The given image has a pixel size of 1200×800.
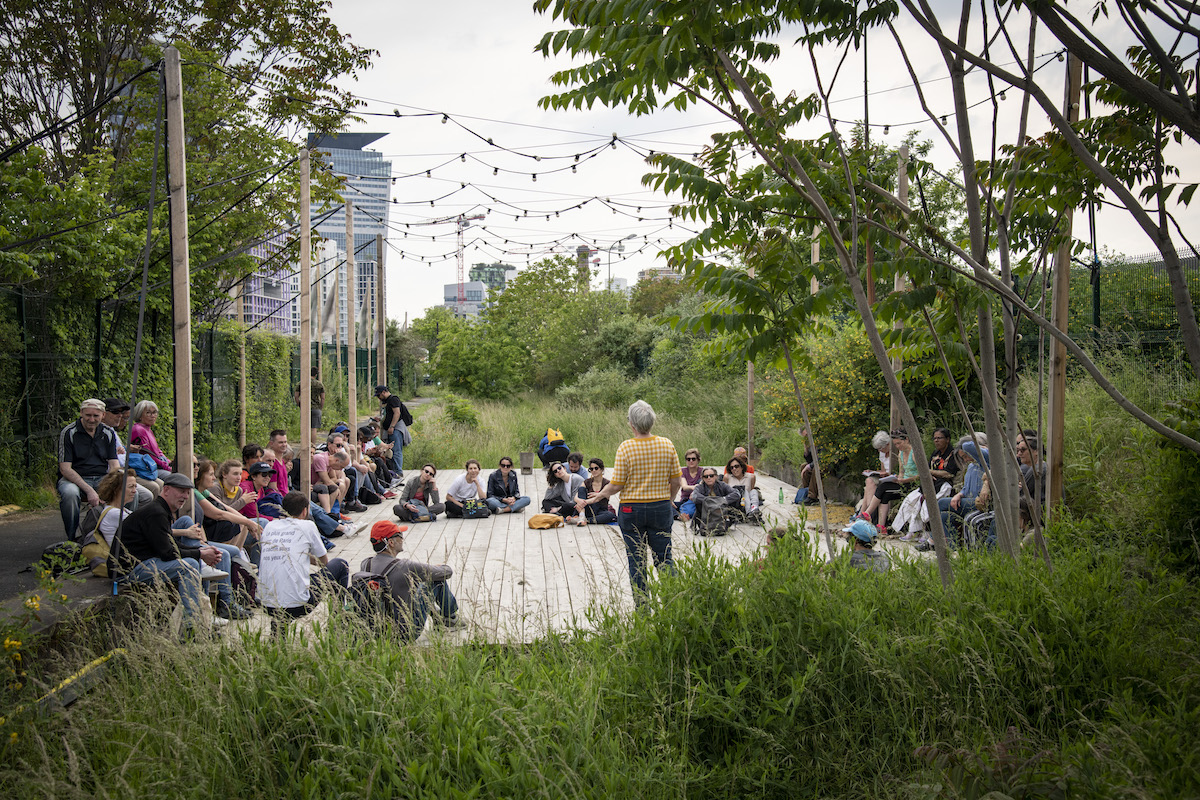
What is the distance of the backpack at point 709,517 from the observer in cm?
902

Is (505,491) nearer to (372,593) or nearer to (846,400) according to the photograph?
(846,400)

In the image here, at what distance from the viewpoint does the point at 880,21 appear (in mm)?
3771

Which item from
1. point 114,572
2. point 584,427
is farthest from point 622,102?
point 584,427

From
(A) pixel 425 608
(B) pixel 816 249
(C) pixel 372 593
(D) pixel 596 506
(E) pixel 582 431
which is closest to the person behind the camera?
(C) pixel 372 593

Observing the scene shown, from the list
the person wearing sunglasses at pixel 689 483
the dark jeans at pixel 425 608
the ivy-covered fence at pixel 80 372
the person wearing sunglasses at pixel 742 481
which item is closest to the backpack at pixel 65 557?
the dark jeans at pixel 425 608

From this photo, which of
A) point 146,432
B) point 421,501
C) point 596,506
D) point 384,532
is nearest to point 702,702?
point 384,532

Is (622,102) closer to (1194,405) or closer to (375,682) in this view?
(375,682)

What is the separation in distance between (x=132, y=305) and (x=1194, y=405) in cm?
1365

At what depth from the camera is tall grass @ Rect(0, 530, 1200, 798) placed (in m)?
2.97

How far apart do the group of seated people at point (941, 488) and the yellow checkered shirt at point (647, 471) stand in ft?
8.64

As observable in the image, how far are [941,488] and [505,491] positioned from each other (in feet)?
18.8

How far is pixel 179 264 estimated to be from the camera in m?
6.16

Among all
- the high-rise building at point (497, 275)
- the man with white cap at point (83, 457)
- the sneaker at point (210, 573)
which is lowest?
the sneaker at point (210, 573)

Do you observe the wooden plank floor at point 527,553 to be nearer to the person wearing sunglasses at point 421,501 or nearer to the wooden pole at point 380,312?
the person wearing sunglasses at point 421,501
